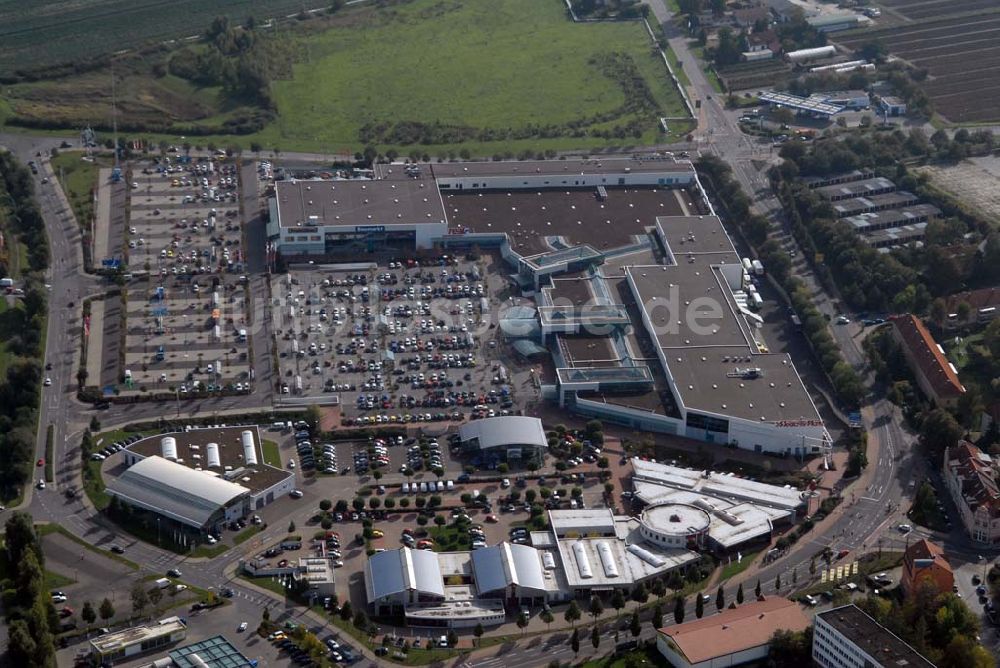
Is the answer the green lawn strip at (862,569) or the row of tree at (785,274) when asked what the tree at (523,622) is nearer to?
the green lawn strip at (862,569)

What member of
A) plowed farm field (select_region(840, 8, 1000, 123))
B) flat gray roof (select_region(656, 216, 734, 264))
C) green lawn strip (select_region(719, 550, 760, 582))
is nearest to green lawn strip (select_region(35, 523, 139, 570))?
green lawn strip (select_region(719, 550, 760, 582))

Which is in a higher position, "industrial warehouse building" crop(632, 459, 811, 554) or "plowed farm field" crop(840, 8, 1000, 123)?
"plowed farm field" crop(840, 8, 1000, 123)

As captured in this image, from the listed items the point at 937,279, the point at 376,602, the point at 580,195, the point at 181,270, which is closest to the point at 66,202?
the point at 181,270

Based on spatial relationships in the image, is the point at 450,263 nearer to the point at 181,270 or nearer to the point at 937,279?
the point at 181,270

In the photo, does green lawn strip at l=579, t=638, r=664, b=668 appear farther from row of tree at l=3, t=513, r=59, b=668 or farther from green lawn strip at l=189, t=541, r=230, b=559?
row of tree at l=3, t=513, r=59, b=668

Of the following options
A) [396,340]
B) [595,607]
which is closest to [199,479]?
[396,340]

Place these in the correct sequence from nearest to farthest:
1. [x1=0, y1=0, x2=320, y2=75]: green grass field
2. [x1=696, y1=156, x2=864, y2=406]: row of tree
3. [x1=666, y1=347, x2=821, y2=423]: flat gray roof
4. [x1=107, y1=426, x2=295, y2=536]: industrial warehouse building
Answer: [x1=107, y1=426, x2=295, y2=536]: industrial warehouse building, [x1=666, y1=347, x2=821, y2=423]: flat gray roof, [x1=696, y1=156, x2=864, y2=406]: row of tree, [x1=0, y1=0, x2=320, y2=75]: green grass field

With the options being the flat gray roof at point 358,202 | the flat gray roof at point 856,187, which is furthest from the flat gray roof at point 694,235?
the flat gray roof at point 358,202
